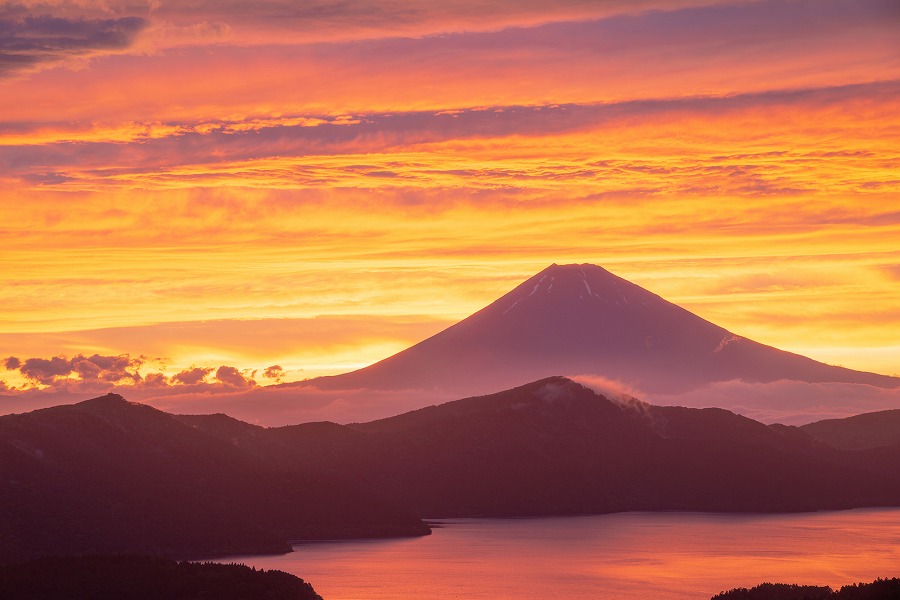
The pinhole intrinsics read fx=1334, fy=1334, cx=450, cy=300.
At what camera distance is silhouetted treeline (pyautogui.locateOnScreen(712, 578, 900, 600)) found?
11050 cm

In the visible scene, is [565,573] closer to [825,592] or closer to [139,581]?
[139,581]

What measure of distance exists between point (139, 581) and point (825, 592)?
67.8 meters

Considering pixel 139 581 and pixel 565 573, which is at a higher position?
pixel 565 573

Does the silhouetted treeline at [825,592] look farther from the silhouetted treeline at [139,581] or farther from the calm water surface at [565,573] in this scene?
the silhouetted treeline at [139,581]

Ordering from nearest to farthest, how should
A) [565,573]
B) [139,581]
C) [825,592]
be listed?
[825,592] < [139,581] < [565,573]

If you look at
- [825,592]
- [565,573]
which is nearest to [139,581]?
[565,573]

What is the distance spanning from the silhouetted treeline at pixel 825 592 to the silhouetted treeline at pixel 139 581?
142 ft

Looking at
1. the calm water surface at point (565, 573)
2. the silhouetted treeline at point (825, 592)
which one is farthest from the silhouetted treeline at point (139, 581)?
the silhouetted treeline at point (825, 592)

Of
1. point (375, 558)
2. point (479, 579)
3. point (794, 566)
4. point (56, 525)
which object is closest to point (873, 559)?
point (794, 566)

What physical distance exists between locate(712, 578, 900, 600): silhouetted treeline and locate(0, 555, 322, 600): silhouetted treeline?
43389 millimetres

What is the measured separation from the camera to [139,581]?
137 m

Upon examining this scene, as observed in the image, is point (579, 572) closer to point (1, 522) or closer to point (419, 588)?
point (419, 588)

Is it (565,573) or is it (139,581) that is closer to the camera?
(139,581)

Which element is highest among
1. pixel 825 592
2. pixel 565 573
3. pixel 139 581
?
pixel 565 573
